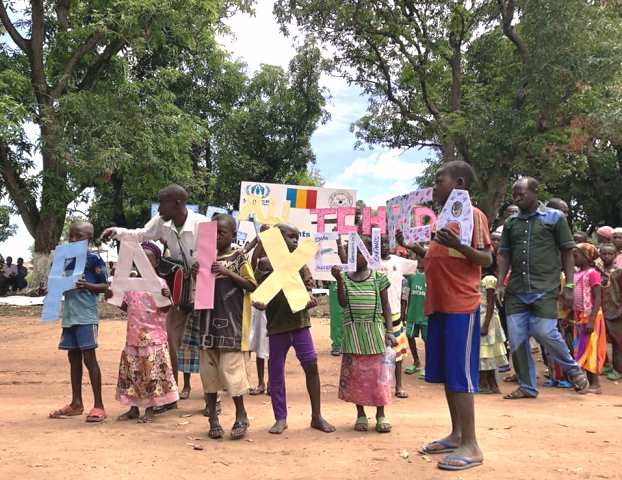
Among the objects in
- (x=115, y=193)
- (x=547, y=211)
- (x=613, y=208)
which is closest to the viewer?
(x=547, y=211)

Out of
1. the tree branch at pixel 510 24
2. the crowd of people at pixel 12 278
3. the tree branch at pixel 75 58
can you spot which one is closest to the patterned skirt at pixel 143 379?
the tree branch at pixel 75 58

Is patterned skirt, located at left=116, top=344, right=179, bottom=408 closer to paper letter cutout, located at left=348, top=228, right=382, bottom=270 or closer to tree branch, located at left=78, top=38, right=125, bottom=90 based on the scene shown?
paper letter cutout, located at left=348, top=228, right=382, bottom=270

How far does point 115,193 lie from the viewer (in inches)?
928

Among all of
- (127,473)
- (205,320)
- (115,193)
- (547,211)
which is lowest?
(127,473)

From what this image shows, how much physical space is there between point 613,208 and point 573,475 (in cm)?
2536

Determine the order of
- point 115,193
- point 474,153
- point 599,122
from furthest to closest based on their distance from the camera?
point 115,193
point 474,153
point 599,122

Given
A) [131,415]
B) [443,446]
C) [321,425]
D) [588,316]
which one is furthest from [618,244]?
[131,415]

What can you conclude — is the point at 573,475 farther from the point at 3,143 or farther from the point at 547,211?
the point at 3,143

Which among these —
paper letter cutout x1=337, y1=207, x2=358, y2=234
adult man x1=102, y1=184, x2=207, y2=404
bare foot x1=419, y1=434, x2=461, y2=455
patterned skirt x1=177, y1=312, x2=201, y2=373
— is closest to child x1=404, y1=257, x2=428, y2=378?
paper letter cutout x1=337, y1=207, x2=358, y2=234

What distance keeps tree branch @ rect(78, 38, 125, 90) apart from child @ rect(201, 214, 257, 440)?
49.2ft

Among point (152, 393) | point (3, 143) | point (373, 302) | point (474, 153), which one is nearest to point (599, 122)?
point (474, 153)

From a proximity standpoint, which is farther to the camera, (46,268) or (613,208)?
(613,208)

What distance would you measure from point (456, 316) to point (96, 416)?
298 cm

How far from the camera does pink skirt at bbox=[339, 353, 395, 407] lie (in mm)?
4520
